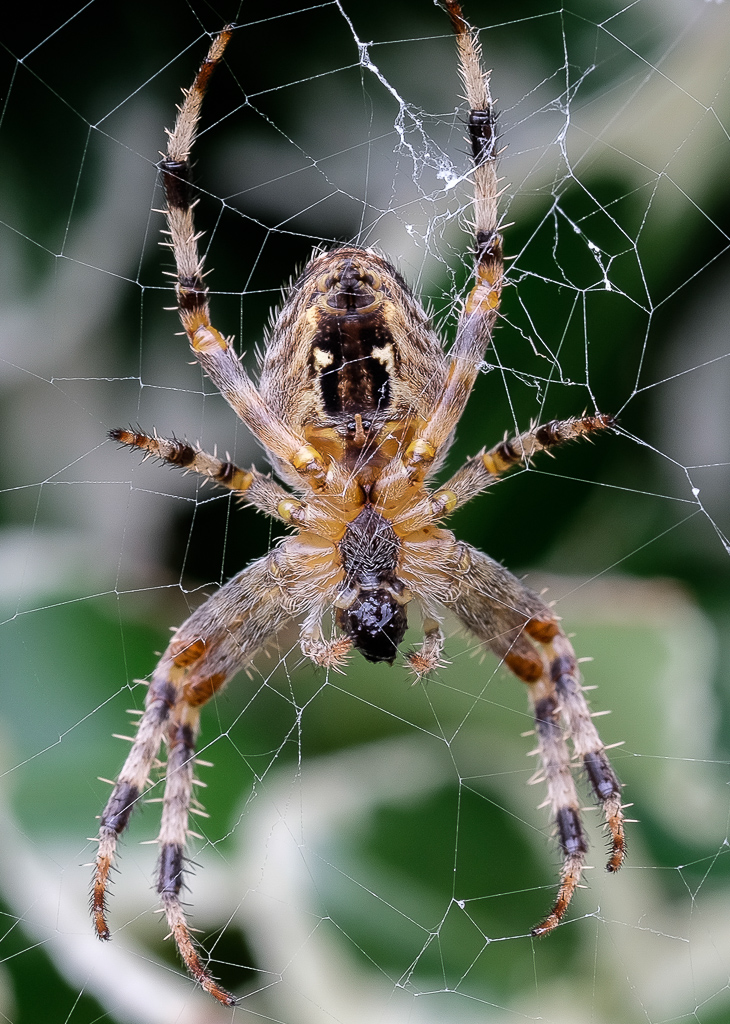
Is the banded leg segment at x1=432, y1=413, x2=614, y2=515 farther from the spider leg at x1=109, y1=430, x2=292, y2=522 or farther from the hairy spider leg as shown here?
the spider leg at x1=109, y1=430, x2=292, y2=522

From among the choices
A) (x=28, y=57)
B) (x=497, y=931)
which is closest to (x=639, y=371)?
(x=497, y=931)

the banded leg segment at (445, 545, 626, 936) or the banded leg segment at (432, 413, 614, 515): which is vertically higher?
the banded leg segment at (432, 413, 614, 515)

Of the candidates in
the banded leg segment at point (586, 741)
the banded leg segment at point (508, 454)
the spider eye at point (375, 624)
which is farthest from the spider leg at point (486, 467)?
the banded leg segment at point (586, 741)

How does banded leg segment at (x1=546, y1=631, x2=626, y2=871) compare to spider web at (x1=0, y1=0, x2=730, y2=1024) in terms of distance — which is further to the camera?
spider web at (x1=0, y1=0, x2=730, y2=1024)

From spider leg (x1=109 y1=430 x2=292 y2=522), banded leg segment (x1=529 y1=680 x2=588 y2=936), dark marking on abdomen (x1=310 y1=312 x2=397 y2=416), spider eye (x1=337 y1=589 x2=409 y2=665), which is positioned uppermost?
dark marking on abdomen (x1=310 y1=312 x2=397 y2=416)

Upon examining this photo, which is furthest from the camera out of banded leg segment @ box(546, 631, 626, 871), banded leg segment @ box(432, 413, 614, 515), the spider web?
the spider web

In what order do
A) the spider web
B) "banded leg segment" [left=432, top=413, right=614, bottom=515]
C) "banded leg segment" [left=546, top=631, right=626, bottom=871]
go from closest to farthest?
"banded leg segment" [left=432, top=413, right=614, bottom=515], "banded leg segment" [left=546, top=631, right=626, bottom=871], the spider web

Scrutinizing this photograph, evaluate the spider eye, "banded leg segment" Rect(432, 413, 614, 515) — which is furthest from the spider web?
the spider eye

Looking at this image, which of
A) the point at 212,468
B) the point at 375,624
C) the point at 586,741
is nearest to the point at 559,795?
the point at 586,741

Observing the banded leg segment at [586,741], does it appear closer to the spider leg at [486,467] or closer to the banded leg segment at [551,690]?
the banded leg segment at [551,690]
